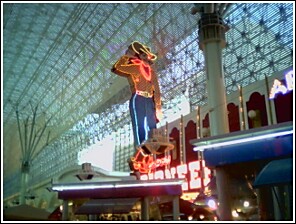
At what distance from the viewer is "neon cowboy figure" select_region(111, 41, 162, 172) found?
18328 millimetres

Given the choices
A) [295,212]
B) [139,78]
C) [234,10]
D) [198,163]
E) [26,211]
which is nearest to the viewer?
[295,212]

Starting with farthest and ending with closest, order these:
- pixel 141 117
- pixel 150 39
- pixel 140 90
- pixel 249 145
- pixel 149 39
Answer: pixel 149 39 < pixel 150 39 < pixel 140 90 < pixel 141 117 < pixel 249 145

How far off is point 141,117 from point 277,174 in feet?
24.5

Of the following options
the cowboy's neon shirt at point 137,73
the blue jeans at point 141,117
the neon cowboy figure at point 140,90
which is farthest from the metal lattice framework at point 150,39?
the blue jeans at point 141,117

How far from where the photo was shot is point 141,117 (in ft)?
60.2

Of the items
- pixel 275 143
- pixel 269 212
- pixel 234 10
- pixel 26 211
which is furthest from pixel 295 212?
pixel 234 10

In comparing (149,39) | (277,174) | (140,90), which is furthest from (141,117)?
(149,39)

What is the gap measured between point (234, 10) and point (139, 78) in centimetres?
1638

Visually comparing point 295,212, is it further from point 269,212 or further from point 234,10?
point 234,10

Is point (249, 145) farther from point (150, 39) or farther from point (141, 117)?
point (150, 39)

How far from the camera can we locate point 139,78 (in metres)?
18.7

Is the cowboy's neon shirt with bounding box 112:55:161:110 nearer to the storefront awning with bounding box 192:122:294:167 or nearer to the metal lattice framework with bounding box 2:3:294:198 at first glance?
the storefront awning with bounding box 192:122:294:167

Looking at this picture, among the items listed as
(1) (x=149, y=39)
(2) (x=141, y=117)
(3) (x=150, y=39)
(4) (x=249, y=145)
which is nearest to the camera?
(4) (x=249, y=145)

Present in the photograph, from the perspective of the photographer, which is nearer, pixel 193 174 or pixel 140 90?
pixel 140 90
